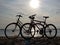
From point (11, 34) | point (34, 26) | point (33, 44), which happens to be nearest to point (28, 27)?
point (34, 26)

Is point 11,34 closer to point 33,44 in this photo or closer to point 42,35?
point 42,35

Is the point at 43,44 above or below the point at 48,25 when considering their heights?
below

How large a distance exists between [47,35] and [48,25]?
0.71 m

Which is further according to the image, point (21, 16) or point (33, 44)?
point (21, 16)

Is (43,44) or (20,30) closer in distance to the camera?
(43,44)

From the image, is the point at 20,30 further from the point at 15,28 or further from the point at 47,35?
the point at 47,35

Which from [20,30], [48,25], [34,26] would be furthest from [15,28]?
[48,25]

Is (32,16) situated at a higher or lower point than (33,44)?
higher

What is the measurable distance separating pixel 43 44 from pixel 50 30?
356 cm

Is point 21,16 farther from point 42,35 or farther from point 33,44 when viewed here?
point 33,44

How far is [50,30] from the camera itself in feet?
50.4

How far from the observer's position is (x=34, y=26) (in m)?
14.8

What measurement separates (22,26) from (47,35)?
193cm

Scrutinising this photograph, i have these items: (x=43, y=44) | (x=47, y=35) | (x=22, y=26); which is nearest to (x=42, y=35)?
(x=47, y=35)
